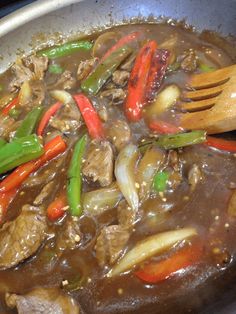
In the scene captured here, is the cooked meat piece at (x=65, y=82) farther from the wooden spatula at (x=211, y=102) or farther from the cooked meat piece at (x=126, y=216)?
the cooked meat piece at (x=126, y=216)

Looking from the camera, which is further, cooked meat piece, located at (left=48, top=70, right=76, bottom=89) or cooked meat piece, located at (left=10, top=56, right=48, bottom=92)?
cooked meat piece, located at (left=10, top=56, right=48, bottom=92)

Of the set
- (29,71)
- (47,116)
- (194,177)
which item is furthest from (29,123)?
(194,177)

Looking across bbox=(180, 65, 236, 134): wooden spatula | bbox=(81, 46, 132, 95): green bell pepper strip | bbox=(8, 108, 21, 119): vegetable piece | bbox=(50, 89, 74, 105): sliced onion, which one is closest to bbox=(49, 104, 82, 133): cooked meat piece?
bbox=(50, 89, 74, 105): sliced onion

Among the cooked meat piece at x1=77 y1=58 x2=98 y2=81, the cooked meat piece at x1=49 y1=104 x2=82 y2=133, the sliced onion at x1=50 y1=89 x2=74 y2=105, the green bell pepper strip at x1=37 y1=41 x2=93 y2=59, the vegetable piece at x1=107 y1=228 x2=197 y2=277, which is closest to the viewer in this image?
the vegetable piece at x1=107 y1=228 x2=197 y2=277

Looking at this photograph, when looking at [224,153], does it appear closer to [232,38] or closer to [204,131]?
[204,131]

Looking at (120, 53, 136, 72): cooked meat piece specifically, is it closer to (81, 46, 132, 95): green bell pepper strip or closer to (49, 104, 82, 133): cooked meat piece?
(81, 46, 132, 95): green bell pepper strip

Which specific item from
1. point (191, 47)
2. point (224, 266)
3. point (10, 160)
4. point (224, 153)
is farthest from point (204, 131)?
point (10, 160)
